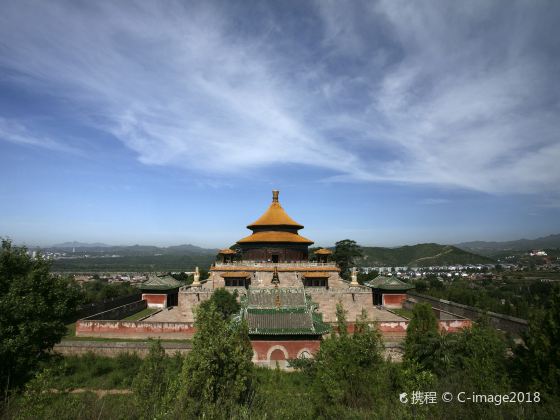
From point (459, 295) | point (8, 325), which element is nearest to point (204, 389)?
point (8, 325)

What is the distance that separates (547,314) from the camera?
12.0 metres

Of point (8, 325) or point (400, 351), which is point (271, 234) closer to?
point (400, 351)

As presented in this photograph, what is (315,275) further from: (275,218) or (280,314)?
(280,314)

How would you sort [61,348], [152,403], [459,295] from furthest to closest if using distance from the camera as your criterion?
[459,295]
[61,348]
[152,403]

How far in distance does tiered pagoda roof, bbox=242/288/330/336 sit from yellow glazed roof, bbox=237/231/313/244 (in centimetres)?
A: 1560

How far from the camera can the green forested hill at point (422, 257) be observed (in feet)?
585

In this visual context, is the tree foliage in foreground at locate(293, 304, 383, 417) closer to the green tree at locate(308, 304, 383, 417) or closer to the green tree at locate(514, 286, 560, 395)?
the green tree at locate(308, 304, 383, 417)

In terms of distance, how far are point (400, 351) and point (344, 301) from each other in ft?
28.6

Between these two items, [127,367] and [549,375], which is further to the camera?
[127,367]

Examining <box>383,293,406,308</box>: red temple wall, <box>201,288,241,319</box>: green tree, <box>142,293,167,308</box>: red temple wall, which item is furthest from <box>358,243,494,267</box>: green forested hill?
<box>201,288,241,319</box>: green tree

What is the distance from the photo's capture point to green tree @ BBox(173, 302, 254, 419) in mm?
6703

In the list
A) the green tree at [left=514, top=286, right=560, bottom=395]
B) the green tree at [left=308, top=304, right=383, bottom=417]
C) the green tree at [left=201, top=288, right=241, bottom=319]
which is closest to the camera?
the green tree at [left=308, top=304, right=383, bottom=417]

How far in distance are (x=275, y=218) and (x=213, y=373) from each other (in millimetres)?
28986

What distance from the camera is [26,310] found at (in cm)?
1273
